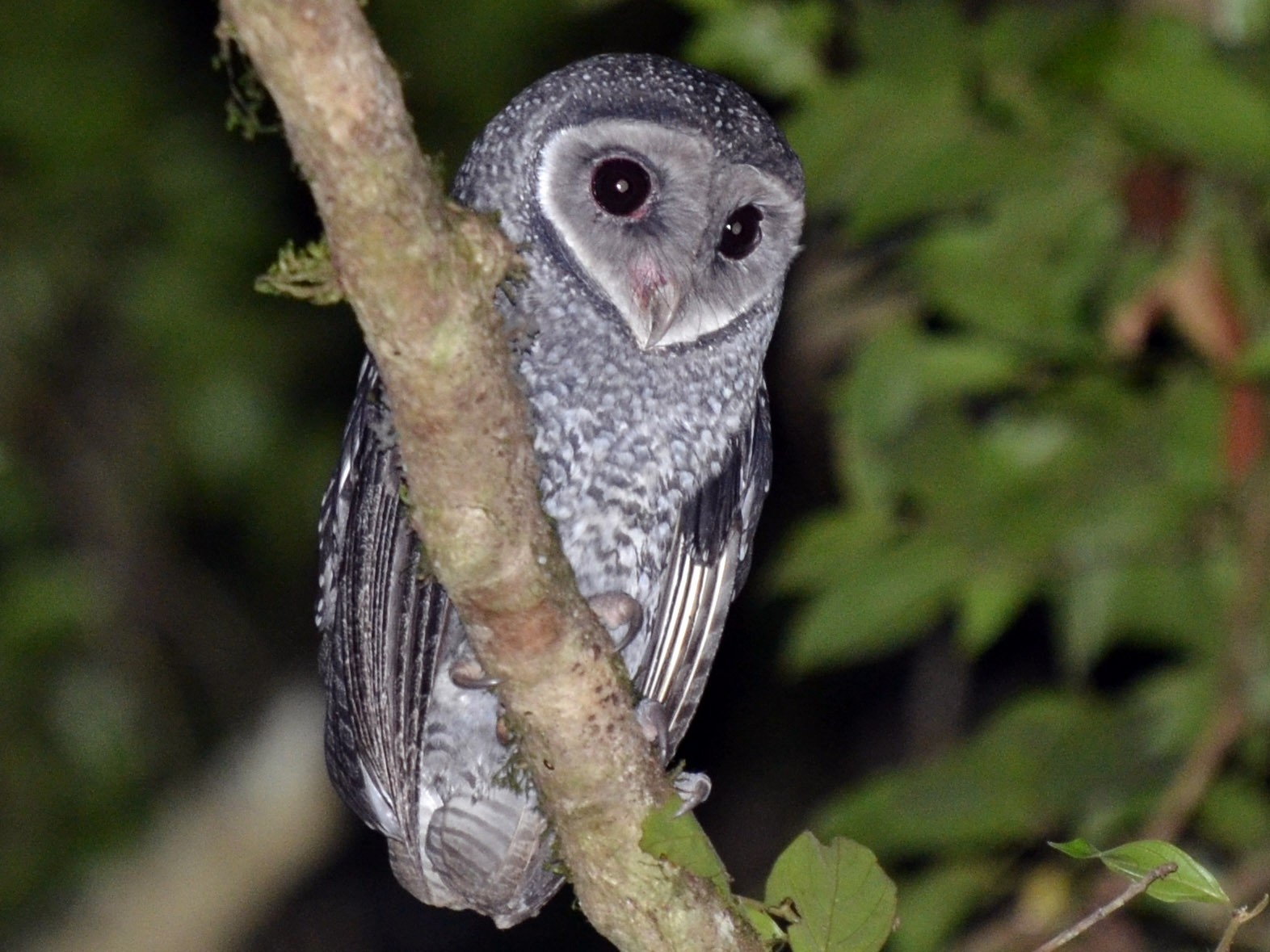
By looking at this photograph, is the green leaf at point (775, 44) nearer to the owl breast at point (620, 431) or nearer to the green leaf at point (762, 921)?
the owl breast at point (620, 431)

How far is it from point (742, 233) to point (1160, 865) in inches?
63.0

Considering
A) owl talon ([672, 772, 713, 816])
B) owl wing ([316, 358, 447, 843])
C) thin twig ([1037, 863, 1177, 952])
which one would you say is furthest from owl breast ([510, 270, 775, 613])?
thin twig ([1037, 863, 1177, 952])

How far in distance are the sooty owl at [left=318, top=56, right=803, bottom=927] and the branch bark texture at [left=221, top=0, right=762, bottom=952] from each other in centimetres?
56

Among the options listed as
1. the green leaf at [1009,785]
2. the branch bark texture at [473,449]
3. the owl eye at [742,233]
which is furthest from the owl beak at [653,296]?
the green leaf at [1009,785]

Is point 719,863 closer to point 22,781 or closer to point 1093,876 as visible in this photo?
point 1093,876

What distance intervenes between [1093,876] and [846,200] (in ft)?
6.15

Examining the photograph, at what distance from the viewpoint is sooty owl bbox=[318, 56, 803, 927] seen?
3.06 meters

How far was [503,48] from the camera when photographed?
5.50 metres

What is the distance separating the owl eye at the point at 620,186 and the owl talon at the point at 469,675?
85cm

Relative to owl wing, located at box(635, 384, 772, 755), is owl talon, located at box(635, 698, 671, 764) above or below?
below

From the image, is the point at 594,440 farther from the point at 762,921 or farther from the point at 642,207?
the point at 762,921

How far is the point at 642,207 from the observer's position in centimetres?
308

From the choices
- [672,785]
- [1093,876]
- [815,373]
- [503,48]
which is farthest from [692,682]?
[503,48]

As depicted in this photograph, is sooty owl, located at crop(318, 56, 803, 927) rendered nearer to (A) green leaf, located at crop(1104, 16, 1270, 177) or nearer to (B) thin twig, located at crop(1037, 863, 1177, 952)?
(A) green leaf, located at crop(1104, 16, 1270, 177)
